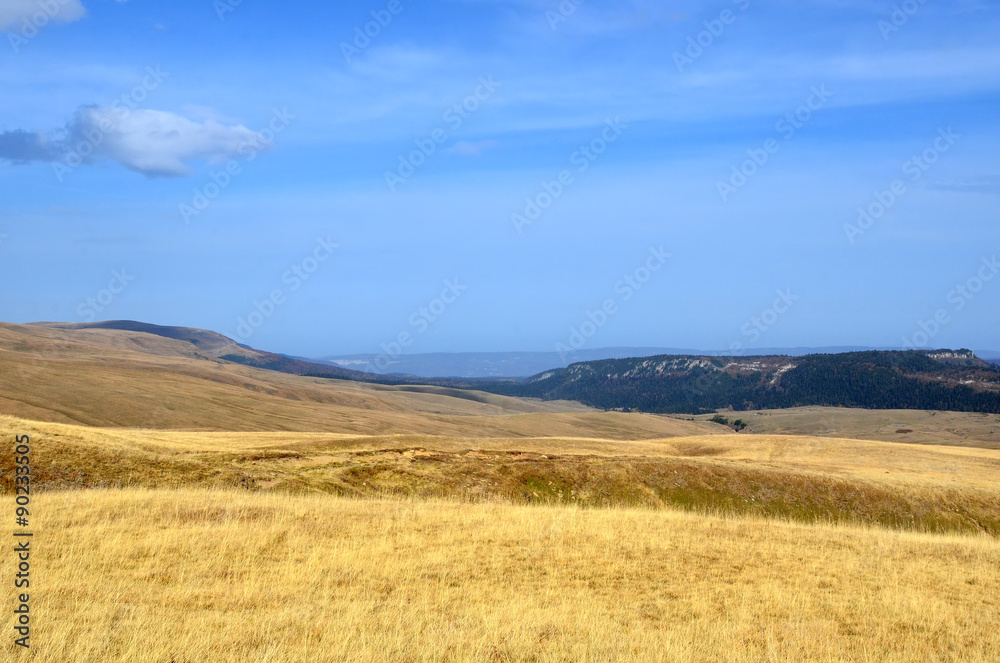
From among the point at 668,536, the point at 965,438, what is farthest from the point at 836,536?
the point at 965,438

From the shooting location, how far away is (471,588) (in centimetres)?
1095

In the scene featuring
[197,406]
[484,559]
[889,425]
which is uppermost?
[484,559]

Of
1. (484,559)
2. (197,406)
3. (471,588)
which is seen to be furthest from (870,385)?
(471,588)

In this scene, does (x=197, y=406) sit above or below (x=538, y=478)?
below

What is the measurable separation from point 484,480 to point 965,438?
80.3 meters

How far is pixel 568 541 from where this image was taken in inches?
575

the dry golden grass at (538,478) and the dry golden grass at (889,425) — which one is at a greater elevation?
the dry golden grass at (538,478)

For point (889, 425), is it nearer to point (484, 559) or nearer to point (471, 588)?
point (484, 559)

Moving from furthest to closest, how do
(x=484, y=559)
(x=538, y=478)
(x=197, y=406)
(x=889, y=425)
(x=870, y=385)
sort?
(x=870, y=385)
(x=889, y=425)
(x=197, y=406)
(x=538, y=478)
(x=484, y=559)

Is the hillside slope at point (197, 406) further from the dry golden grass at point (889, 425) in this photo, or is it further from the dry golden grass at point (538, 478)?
the dry golden grass at point (538, 478)

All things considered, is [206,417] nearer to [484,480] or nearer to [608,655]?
[484,480]

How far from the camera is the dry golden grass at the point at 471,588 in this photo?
8.20 m

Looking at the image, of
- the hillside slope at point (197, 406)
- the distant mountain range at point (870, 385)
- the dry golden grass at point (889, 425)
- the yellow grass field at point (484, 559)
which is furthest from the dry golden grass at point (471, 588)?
the distant mountain range at point (870, 385)

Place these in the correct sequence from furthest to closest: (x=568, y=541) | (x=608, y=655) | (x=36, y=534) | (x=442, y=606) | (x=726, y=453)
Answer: (x=726, y=453)
(x=568, y=541)
(x=36, y=534)
(x=442, y=606)
(x=608, y=655)
